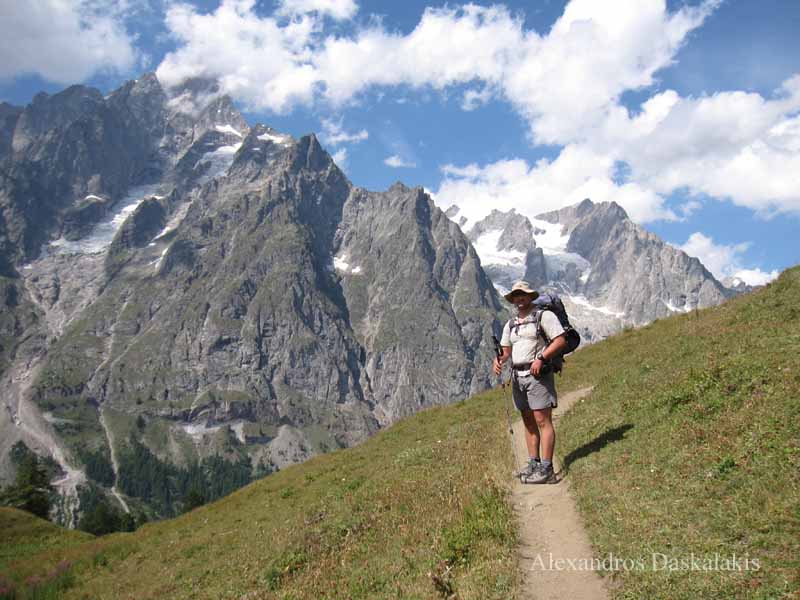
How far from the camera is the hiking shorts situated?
42.1 ft

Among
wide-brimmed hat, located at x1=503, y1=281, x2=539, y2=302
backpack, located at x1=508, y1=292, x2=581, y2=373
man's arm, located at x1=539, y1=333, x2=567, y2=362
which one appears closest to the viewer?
man's arm, located at x1=539, y1=333, x2=567, y2=362

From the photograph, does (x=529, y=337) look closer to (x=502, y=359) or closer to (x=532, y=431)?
(x=502, y=359)

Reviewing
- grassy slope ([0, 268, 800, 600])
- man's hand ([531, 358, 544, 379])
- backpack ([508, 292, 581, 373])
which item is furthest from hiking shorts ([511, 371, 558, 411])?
grassy slope ([0, 268, 800, 600])

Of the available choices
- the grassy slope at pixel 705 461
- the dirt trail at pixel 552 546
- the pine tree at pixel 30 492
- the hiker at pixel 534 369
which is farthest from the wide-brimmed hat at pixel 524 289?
the pine tree at pixel 30 492

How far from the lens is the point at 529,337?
13195 millimetres

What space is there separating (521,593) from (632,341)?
29.6 meters

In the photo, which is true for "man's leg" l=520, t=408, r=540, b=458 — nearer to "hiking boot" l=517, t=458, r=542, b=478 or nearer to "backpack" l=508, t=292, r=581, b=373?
"hiking boot" l=517, t=458, r=542, b=478

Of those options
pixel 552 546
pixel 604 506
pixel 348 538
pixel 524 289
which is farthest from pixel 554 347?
pixel 348 538

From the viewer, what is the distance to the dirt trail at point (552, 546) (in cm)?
825

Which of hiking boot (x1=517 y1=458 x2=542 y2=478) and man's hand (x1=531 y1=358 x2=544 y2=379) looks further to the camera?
hiking boot (x1=517 y1=458 x2=542 y2=478)

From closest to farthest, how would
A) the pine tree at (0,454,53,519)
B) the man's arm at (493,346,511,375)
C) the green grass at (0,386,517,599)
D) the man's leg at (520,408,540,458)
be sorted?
1. the green grass at (0,386,517,599)
2. the man's leg at (520,408,540,458)
3. the man's arm at (493,346,511,375)
4. the pine tree at (0,454,53,519)

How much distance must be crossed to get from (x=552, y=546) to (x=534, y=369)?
397 centimetres

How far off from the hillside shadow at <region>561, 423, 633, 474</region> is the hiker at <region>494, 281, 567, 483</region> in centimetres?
113

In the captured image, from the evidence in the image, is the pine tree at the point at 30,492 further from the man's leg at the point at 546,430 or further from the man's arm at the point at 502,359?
the man's leg at the point at 546,430
